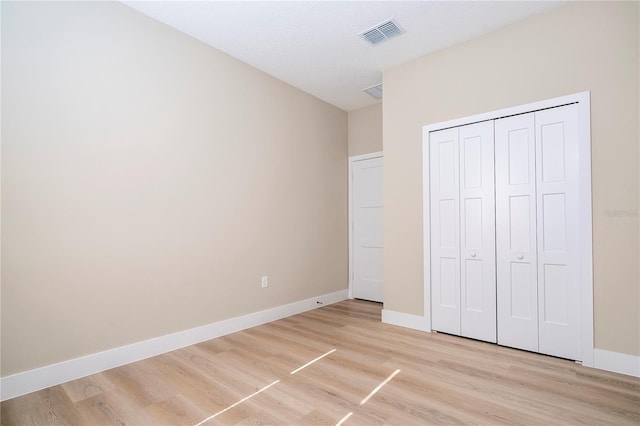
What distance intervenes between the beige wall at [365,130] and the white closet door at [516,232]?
1976mm

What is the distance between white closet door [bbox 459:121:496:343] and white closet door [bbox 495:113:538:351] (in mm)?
66

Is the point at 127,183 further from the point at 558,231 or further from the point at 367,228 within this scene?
the point at 558,231

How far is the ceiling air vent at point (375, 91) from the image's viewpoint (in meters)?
4.20

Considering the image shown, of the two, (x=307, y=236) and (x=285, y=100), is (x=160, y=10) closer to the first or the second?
(x=285, y=100)

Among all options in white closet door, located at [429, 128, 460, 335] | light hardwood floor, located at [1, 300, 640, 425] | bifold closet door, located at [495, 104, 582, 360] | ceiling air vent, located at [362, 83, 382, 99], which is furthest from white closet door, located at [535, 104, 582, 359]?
ceiling air vent, located at [362, 83, 382, 99]

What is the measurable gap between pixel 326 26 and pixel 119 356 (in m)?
3.33

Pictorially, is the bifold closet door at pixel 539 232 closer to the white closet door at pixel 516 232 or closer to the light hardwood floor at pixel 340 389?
the white closet door at pixel 516 232

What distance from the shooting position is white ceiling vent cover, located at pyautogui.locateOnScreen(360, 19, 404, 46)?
2883 millimetres

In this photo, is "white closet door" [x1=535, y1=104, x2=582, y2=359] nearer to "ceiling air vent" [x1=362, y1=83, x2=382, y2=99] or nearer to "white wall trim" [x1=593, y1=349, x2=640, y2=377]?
"white wall trim" [x1=593, y1=349, x2=640, y2=377]

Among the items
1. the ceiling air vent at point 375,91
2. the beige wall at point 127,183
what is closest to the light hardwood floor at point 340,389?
the beige wall at point 127,183

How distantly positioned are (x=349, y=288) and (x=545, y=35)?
151 inches

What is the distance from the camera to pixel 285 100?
4059 mm

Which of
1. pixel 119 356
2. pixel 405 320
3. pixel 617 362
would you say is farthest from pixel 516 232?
pixel 119 356

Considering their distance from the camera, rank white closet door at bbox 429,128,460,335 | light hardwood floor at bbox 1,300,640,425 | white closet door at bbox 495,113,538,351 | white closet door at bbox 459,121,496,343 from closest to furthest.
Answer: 1. light hardwood floor at bbox 1,300,640,425
2. white closet door at bbox 495,113,538,351
3. white closet door at bbox 459,121,496,343
4. white closet door at bbox 429,128,460,335
